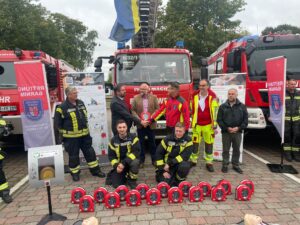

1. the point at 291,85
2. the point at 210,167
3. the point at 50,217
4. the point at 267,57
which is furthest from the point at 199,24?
the point at 50,217

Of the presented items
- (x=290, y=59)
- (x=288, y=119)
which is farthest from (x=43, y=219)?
(x=290, y=59)

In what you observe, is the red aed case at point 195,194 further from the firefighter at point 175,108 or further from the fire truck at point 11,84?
the fire truck at point 11,84

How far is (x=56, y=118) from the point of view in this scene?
5609 mm

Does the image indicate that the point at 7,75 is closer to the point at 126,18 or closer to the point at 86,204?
the point at 126,18

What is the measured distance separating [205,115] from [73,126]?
8.57 ft

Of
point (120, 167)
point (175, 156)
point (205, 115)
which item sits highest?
point (205, 115)

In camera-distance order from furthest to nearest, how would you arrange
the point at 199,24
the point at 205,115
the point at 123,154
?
the point at 199,24 → the point at 205,115 → the point at 123,154

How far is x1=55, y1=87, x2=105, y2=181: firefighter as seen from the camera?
220 inches

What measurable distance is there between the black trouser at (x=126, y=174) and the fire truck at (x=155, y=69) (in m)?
2.15

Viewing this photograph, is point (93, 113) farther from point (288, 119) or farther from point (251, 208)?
point (288, 119)

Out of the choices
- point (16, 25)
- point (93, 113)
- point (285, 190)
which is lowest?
point (285, 190)

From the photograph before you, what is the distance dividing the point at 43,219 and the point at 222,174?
3.46 metres

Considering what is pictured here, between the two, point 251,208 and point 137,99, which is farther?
point 137,99

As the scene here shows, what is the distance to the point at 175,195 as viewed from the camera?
458 centimetres
